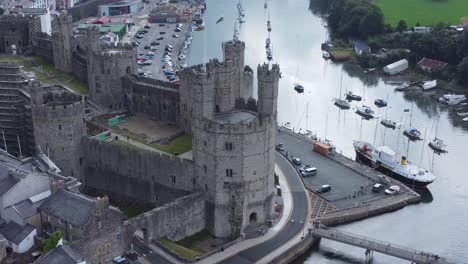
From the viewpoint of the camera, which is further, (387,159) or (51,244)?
(387,159)

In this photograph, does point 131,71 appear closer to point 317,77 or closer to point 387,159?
point 387,159

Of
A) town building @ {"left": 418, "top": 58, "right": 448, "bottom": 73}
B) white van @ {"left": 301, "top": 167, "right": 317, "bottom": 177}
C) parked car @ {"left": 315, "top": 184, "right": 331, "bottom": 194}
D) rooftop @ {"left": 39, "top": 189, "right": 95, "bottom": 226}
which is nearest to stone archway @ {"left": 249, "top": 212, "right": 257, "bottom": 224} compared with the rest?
parked car @ {"left": 315, "top": 184, "right": 331, "bottom": 194}

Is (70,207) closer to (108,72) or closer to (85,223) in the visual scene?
(85,223)

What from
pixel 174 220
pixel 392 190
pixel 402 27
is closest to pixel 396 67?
pixel 402 27

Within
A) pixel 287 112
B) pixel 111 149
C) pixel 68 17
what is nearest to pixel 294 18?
pixel 287 112

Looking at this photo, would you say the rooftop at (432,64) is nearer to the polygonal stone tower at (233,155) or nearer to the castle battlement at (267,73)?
the polygonal stone tower at (233,155)

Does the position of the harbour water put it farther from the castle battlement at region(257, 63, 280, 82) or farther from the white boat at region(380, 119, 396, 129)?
the castle battlement at region(257, 63, 280, 82)
